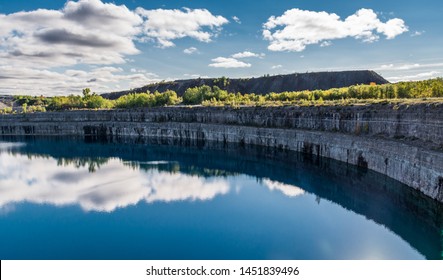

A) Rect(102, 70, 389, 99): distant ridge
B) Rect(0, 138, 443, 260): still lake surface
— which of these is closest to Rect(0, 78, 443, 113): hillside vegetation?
Rect(0, 138, 443, 260): still lake surface

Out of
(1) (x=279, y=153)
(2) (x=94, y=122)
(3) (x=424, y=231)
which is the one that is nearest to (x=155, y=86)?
(2) (x=94, y=122)

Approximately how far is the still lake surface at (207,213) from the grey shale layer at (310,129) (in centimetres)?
167

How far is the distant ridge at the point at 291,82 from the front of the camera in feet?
411

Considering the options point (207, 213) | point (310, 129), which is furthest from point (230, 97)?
point (207, 213)

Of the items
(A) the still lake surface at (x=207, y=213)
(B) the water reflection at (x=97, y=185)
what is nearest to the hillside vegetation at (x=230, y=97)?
(A) the still lake surface at (x=207, y=213)

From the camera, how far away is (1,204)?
2423cm

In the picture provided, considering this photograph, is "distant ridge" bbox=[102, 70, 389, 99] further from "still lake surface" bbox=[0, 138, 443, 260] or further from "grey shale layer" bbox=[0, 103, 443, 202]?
"still lake surface" bbox=[0, 138, 443, 260]

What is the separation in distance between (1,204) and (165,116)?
43724mm

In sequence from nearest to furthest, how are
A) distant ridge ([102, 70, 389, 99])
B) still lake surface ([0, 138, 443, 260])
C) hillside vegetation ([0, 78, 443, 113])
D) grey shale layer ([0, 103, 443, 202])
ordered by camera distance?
still lake surface ([0, 138, 443, 260]) < grey shale layer ([0, 103, 443, 202]) < hillside vegetation ([0, 78, 443, 113]) < distant ridge ([102, 70, 389, 99])

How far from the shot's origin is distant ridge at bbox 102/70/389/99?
411 ft

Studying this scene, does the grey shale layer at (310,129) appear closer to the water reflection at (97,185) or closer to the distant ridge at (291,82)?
the water reflection at (97,185)

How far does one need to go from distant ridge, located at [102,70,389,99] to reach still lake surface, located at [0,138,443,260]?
323ft

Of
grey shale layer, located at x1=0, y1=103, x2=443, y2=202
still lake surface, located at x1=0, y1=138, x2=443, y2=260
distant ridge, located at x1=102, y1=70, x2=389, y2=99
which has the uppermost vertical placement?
distant ridge, located at x1=102, y1=70, x2=389, y2=99

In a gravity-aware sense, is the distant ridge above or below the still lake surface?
above
